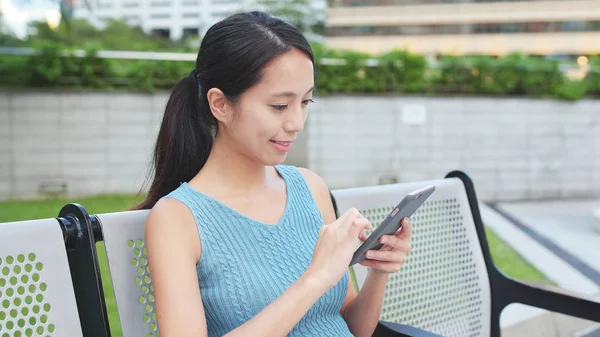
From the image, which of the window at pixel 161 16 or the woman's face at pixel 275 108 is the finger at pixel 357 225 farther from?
the window at pixel 161 16

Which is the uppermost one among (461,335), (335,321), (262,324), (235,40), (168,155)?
(235,40)

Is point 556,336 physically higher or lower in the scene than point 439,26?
lower

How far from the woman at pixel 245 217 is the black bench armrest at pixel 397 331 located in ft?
0.24

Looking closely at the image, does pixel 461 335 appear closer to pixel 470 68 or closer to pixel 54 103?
pixel 54 103

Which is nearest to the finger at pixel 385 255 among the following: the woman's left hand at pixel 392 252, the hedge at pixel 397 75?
the woman's left hand at pixel 392 252

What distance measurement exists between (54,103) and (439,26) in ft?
17.7

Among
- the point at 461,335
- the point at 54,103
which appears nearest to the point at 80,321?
the point at 461,335

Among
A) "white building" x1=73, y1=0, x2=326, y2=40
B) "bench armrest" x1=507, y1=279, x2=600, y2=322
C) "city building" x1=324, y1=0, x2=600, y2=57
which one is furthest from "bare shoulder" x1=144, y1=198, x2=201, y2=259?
"city building" x1=324, y1=0, x2=600, y2=57

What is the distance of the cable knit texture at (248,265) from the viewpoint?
1.28 metres

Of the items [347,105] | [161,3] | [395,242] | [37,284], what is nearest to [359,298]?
[395,242]

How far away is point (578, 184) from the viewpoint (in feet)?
26.5

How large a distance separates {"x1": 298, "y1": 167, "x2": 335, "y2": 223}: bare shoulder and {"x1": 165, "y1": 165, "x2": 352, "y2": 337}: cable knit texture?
121 millimetres

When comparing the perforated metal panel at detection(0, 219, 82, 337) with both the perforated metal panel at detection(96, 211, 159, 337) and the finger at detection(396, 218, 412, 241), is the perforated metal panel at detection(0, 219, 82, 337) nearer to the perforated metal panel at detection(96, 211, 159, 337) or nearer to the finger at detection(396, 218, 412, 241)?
the perforated metal panel at detection(96, 211, 159, 337)

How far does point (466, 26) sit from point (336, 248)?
8.89 m
